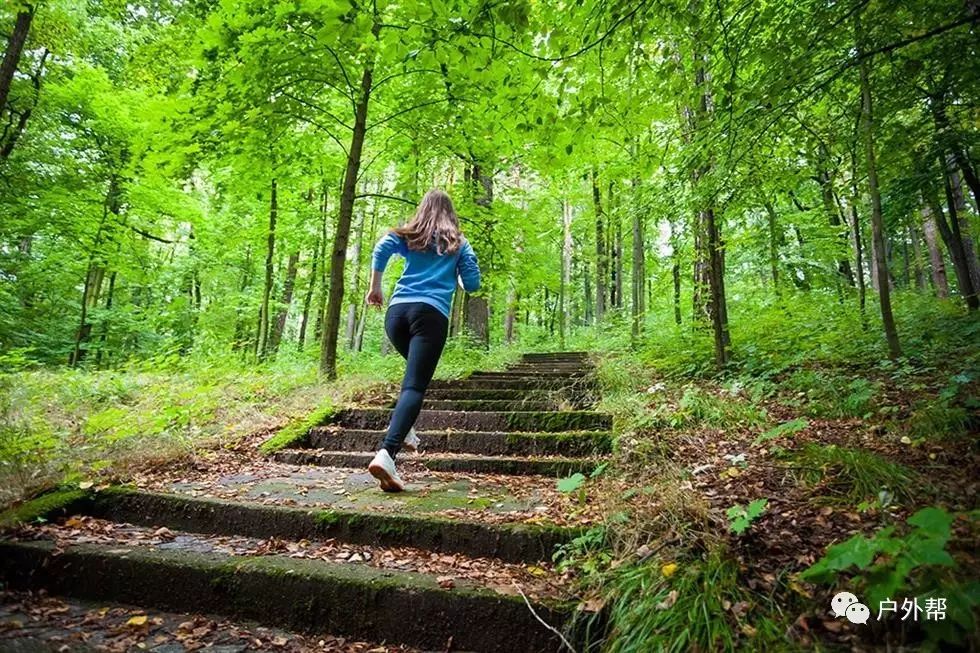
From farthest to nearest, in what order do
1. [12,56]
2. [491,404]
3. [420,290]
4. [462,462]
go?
[12,56] < [491,404] < [462,462] < [420,290]

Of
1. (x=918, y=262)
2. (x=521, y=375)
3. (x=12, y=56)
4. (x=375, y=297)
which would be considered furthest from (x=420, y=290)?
(x=918, y=262)

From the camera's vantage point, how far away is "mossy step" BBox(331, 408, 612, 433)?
15.5 feet

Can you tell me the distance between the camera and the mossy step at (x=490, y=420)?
473cm

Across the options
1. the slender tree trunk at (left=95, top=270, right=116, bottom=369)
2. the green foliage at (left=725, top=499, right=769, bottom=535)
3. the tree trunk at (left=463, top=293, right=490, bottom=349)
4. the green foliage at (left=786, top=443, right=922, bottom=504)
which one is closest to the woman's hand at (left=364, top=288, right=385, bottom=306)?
the green foliage at (left=725, top=499, right=769, bottom=535)

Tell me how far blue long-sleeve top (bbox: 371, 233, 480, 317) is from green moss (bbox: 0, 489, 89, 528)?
8.12 feet

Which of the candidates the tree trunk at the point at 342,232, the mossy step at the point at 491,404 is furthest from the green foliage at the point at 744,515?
the tree trunk at the point at 342,232

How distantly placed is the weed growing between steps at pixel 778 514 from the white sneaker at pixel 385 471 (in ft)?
4.65

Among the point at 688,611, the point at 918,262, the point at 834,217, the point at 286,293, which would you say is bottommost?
the point at 688,611

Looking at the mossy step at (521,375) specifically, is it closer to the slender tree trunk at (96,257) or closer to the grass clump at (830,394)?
the grass clump at (830,394)

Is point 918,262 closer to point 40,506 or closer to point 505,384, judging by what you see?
point 505,384

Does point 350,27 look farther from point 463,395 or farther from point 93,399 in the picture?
point 93,399

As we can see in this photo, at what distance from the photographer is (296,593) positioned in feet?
7.43

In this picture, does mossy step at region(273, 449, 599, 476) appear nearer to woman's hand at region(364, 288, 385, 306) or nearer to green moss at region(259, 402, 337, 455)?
green moss at region(259, 402, 337, 455)

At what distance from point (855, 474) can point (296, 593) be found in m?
2.92
